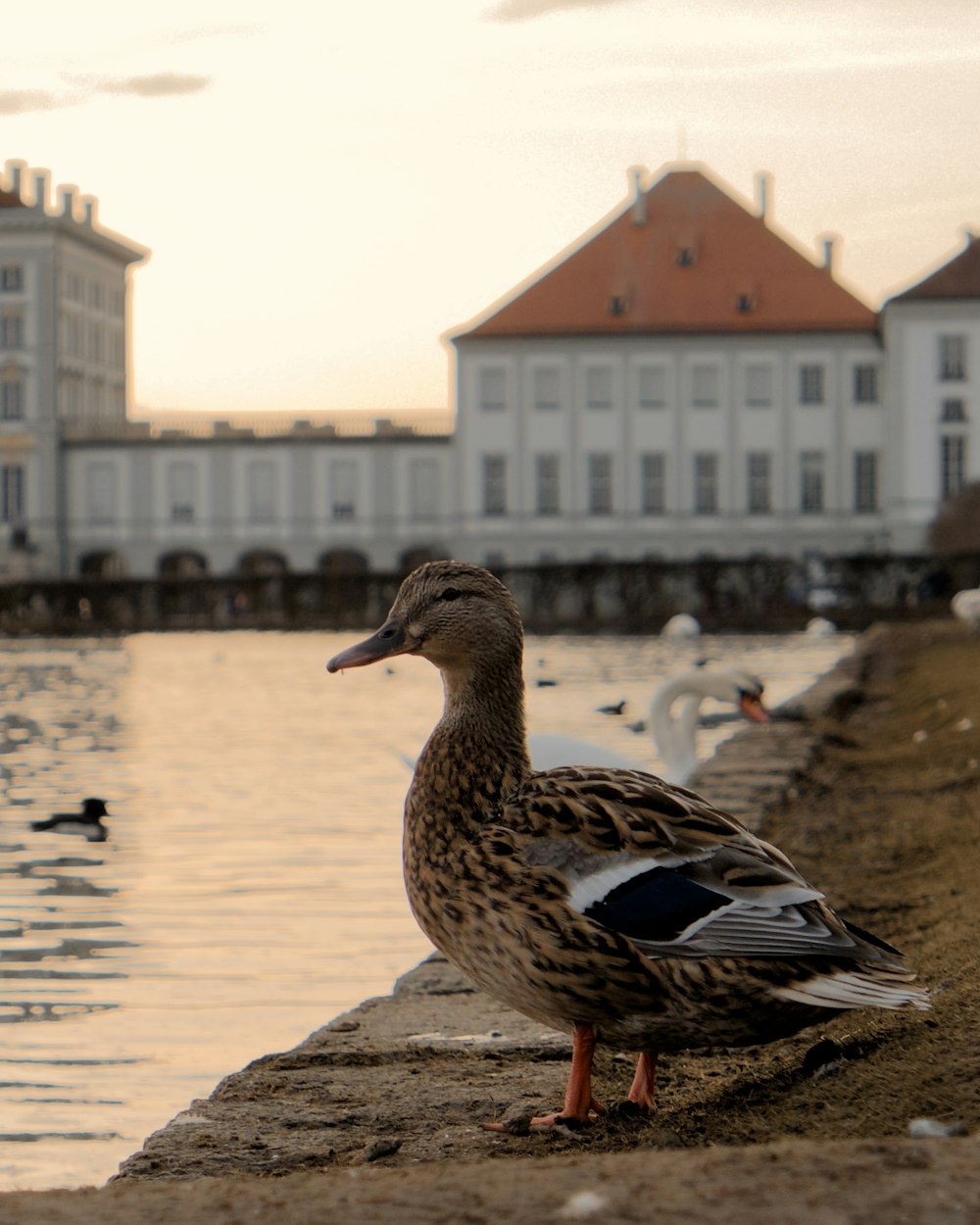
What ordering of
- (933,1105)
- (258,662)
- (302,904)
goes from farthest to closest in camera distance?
(258,662) < (302,904) < (933,1105)

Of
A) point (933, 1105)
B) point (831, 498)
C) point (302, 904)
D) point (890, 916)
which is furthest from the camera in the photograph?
point (831, 498)

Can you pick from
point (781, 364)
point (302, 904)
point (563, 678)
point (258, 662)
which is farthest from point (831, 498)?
point (302, 904)

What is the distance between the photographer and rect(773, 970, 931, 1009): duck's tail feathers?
3574 mm

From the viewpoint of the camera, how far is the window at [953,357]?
246ft

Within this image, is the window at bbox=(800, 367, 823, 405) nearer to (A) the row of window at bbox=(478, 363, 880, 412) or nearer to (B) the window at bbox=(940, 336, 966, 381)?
(A) the row of window at bbox=(478, 363, 880, 412)

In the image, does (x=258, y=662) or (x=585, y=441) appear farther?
(x=585, y=441)

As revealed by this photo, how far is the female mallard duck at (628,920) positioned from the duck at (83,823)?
6.67 meters

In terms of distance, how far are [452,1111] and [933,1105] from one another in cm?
109

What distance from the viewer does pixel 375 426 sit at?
83.3 m

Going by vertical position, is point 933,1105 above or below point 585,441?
below

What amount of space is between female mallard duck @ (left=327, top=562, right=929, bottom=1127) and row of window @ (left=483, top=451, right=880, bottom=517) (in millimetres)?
74787

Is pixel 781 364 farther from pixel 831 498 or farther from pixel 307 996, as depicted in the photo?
pixel 307 996

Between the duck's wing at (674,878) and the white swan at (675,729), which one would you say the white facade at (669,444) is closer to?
the white swan at (675,729)

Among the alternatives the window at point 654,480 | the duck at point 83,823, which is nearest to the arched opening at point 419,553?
the window at point 654,480
